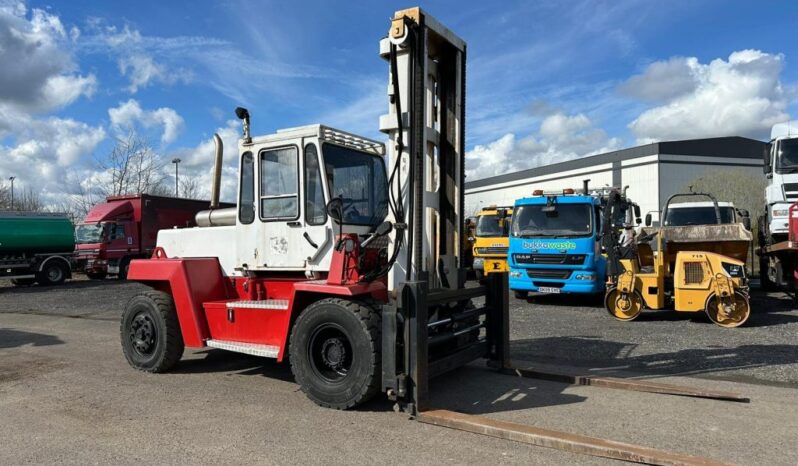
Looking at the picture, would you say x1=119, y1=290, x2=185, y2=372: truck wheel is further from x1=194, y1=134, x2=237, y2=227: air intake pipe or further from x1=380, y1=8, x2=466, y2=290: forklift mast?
x1=380, y1=8, x2=466, y2=290: forklift mast

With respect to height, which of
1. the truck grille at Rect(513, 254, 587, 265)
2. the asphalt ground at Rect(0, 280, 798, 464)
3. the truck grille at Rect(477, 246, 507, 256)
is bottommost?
the asphalt ground at Rect(0, 280, 798, 464)

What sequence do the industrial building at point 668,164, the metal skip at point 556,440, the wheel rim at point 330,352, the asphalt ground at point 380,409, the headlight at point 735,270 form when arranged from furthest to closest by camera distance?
the industrial building at point 668,164 → the headlight at point 735,270 → the wheel rim at point 330,352 → the asphalt ground at point 380,409 → the metal skip at point 556,440

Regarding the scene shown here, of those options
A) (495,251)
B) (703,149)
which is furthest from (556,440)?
(703,149)

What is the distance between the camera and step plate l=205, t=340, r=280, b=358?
18.5 ft

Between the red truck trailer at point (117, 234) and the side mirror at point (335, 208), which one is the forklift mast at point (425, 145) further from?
the red truck trailer at point (117, 234)

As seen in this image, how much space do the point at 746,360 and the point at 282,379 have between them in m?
5.77

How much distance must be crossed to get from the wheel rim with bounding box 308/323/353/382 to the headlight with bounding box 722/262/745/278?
7649mm

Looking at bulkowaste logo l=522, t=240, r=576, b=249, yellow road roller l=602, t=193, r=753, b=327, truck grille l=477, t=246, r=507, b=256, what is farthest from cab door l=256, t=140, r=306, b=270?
truck grille l=477, t=246, r=507, b=256

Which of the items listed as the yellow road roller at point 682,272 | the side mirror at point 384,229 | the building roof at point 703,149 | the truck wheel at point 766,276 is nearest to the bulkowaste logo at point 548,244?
the yellow road roller at point 682,272

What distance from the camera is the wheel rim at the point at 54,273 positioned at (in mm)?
23062

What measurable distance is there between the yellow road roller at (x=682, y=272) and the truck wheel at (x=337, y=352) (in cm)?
561

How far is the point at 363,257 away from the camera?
5.46 m

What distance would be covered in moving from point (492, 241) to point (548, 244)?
4169 millimetres

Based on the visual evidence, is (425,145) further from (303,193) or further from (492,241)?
(492,241)
